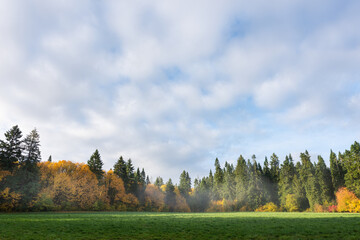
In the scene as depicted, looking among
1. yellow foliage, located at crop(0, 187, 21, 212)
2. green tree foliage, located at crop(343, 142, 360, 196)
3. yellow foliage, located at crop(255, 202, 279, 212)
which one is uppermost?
green tree foliage, located at crop(343, 142, 360, 196)

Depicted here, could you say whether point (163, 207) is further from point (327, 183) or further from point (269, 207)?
point (327, 183)

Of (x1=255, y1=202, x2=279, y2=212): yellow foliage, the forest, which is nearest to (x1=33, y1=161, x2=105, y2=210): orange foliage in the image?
the forest

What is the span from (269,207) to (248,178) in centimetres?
1945

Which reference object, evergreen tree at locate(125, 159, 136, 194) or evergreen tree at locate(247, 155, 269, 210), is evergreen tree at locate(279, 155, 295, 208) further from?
evergreen tree at locate(125, 159, 136, 194)

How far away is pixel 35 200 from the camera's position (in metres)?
56.9

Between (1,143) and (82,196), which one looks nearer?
(1,143)

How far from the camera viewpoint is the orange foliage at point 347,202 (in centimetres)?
6706

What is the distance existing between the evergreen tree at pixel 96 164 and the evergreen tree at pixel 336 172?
100051 millimetres

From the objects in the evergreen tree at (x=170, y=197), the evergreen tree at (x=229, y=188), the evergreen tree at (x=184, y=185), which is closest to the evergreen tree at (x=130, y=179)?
the evergreen tree at (x=170, y=197)

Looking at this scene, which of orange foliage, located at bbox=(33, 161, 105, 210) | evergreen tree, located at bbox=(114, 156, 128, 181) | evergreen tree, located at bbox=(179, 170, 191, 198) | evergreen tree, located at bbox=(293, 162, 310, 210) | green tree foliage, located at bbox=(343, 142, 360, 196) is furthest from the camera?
evergreen tree, located at bbox=(179, 170, 191, 198)

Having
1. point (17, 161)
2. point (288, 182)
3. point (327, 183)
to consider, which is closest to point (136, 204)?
point (17, 161)

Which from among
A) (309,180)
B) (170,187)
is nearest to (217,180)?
(170,187)

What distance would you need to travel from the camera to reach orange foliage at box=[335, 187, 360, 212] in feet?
220

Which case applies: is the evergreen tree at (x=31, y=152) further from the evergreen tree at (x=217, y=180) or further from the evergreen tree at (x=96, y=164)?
the evergreen tree at (x=217, y=180)
